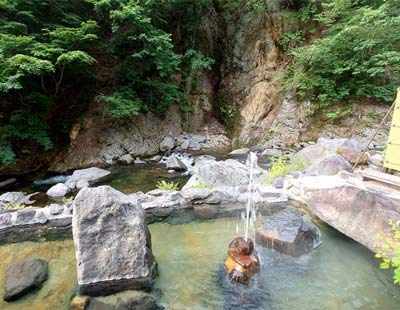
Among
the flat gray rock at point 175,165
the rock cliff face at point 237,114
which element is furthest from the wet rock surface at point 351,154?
the flat gray rock at point 175,165

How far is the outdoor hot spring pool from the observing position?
2.36 metres

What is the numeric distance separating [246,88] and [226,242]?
8.95 m

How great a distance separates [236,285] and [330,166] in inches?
123

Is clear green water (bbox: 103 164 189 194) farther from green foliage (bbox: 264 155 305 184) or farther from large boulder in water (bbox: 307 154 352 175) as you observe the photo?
large boulder in water (bbox: 307 154 352 175)

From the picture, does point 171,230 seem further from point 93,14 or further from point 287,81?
point 93,14

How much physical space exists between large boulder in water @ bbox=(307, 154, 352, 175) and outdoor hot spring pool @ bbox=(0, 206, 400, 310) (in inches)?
54.1

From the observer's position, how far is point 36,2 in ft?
23.4

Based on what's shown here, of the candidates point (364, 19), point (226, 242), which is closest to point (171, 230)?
point (226, 242)

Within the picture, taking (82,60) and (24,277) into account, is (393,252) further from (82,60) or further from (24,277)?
(82,60)

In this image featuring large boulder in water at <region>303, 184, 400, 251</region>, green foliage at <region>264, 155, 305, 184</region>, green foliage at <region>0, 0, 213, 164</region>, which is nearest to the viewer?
large boulder in water at <region>303, 184, 400, 251</region>

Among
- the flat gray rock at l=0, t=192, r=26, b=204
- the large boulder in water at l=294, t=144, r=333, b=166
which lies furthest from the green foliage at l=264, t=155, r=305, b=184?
the flat gray rock at l=0, t=192, r=26, b=204

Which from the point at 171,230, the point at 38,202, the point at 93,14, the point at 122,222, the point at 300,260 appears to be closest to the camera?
the point at 122,222

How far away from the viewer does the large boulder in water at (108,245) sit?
2.51m

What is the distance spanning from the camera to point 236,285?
8.36 feet
